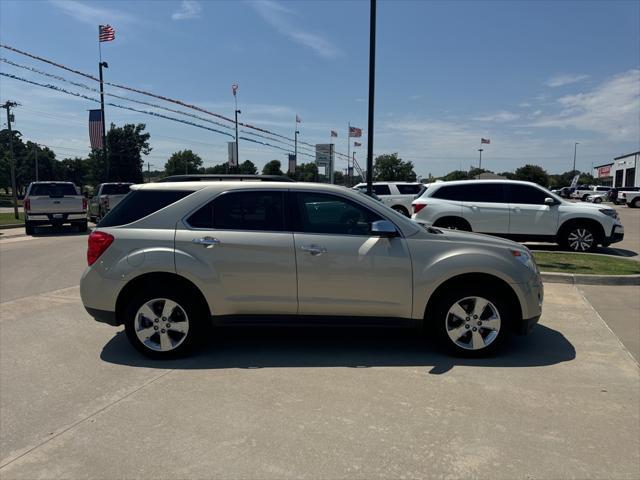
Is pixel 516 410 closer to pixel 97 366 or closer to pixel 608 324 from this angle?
pixel 608 324

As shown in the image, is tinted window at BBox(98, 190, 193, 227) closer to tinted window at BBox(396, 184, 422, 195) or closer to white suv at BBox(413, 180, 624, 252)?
white suv at BBox(413, 180, 624, 252)

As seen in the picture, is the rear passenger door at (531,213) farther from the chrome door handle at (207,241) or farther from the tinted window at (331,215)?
the chrome door handle at (207,241)

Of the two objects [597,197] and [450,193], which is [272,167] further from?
[450,193]

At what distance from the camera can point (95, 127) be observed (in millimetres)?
25406

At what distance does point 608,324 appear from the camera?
5719mm

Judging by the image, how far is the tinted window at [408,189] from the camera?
1881 centimetres

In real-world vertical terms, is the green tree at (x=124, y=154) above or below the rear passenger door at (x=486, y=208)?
above

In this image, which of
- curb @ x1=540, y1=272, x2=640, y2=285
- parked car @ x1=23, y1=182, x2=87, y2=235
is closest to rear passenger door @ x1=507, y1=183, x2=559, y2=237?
curb @ x1=540, y1=272, x2=640, y2=285

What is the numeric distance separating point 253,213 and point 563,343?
11.7 feet

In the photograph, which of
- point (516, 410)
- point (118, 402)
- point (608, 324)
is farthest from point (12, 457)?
point (608, 324)

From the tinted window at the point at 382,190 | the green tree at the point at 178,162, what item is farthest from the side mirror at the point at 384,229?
the green tree at the point at 178,162

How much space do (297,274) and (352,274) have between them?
20.2 inches

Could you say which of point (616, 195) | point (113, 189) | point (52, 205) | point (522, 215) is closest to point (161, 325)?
point (522, 215)

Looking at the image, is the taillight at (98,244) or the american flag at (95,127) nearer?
the taillight at (98,244)
